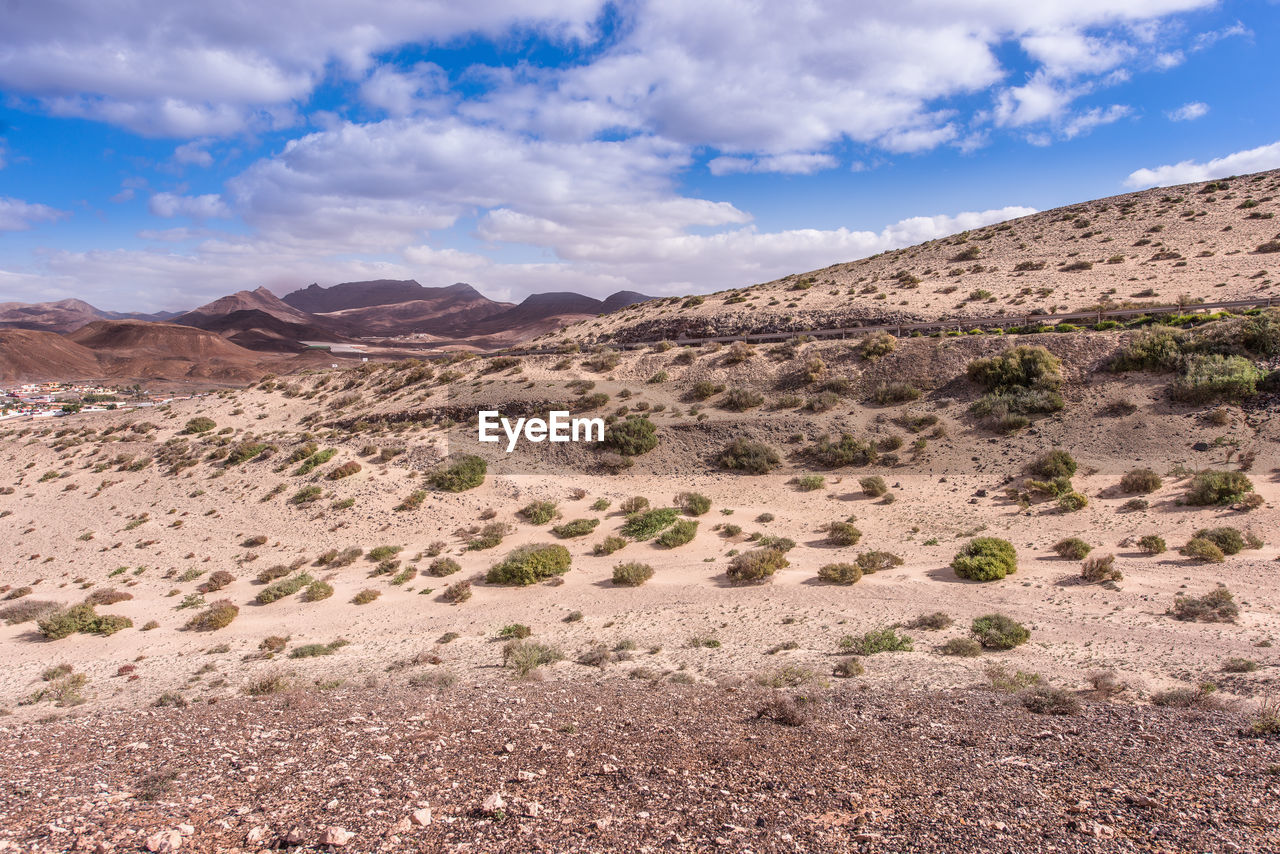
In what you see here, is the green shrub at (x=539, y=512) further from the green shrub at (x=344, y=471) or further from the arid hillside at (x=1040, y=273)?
the arid hillside at (x=1040, y=273)

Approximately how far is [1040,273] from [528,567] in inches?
1562

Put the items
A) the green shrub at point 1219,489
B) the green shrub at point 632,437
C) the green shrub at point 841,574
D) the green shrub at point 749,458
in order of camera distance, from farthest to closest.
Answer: the green shrub at point 632,437 → the green shrub at point 749,458 → the green shrub at point 1219,489 → the green shrub at point 841,574

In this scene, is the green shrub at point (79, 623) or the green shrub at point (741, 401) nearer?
the green shrub at point (79, 623)

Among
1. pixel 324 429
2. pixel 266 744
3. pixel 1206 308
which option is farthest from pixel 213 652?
pixel 1206 308

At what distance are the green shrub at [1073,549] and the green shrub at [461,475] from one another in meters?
18.9

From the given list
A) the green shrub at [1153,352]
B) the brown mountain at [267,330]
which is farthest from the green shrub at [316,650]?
the brown mountain at [267,330]

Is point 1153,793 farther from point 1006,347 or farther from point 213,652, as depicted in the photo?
point 1006,347

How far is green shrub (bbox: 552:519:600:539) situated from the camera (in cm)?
1852

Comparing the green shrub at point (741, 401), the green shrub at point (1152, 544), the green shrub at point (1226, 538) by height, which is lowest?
the green shrub at point (1152, 544)

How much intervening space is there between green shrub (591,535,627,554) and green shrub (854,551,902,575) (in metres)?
6.62

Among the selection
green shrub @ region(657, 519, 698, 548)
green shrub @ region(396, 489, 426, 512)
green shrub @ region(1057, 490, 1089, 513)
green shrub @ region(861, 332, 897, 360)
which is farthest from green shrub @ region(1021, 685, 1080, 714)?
green shrub @ region(861, 332, 897, 360)

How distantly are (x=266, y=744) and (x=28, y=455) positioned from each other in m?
40.3

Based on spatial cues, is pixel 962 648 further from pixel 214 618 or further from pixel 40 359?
pixel 40 359

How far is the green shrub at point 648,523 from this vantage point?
58.9 feet
